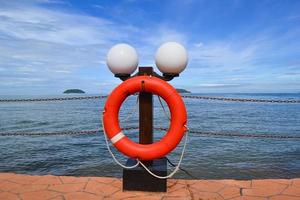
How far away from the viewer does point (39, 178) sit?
3.43 meters

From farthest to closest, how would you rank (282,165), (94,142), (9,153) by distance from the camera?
1. (94,142)
2. (9,153)
3. (282,165)

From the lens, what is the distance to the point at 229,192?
3.04 metres

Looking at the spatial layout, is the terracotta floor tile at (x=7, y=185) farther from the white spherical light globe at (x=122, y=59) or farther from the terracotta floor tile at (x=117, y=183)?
the white spherical light globe at (x=122, y=59)

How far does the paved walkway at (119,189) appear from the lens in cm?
291

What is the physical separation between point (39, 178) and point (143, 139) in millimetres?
1337

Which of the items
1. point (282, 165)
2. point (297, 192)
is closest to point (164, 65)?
point (297, 192)

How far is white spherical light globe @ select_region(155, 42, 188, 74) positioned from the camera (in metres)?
3.03

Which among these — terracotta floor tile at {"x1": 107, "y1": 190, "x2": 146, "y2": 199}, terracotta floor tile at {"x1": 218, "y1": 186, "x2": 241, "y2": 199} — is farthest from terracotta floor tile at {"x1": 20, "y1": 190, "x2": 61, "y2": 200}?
terracotta floor tile at {"x1": 218, "y1": 186, "x2": 241, "y2": 199}

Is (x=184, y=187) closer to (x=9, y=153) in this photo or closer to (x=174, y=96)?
(x=174, y=96)

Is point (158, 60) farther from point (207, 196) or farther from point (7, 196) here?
point (7, 196)

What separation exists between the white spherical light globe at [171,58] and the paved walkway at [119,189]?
1252 millimetres

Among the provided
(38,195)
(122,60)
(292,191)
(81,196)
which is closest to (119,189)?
(81,196)

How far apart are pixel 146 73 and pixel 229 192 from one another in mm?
1498

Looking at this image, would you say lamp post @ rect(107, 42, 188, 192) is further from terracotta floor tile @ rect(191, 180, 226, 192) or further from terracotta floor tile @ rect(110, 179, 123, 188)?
terracotta floor tile @ rect(191, 180, 226, 192)
